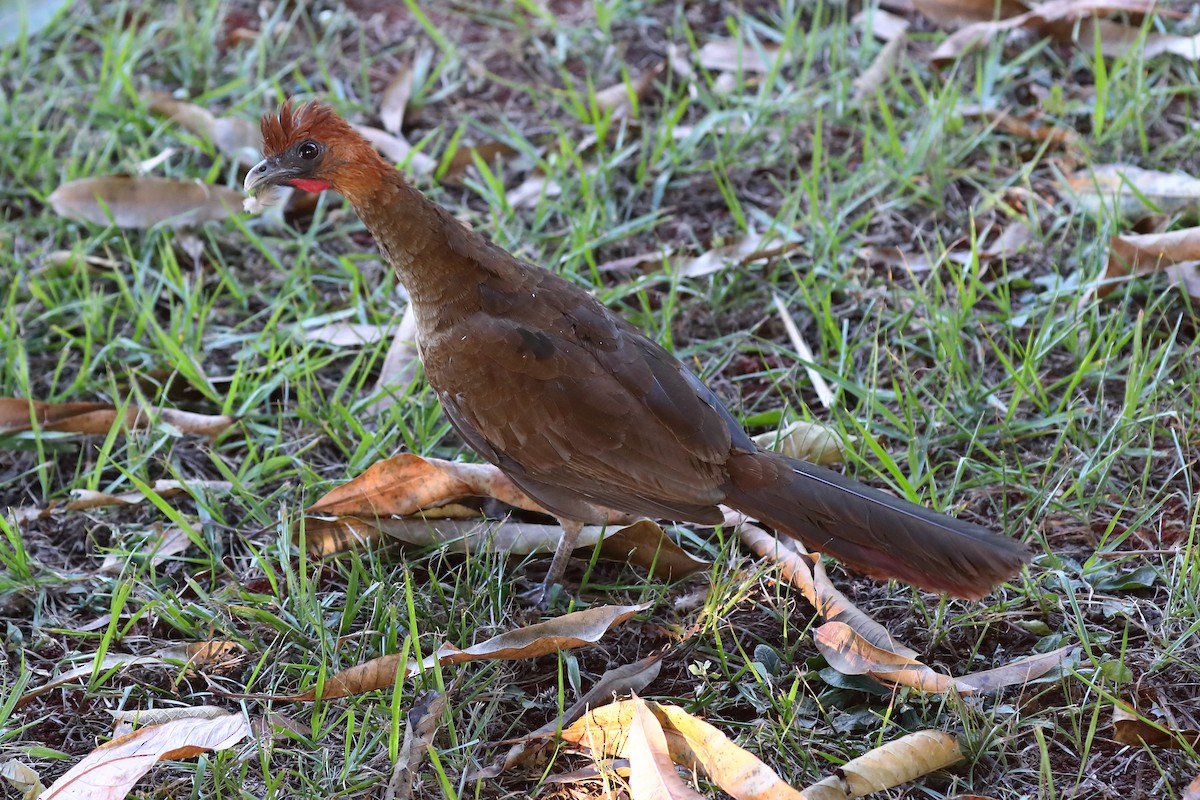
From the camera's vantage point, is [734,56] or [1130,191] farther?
[734,56]

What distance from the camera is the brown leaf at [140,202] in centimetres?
445

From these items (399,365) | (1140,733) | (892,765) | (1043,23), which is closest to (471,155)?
(399,365)

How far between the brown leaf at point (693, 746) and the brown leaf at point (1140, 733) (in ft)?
2.56

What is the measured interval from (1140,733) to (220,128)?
155 inches

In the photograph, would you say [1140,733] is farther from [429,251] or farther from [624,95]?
[624,95]

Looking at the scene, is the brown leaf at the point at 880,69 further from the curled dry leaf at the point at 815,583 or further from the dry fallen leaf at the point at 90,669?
the dry fallen leaf at the point at 90,669

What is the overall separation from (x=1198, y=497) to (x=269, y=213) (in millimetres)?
3326

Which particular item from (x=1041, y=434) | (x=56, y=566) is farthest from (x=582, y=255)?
(x=56, y=566)

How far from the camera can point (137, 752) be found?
8.79 ft

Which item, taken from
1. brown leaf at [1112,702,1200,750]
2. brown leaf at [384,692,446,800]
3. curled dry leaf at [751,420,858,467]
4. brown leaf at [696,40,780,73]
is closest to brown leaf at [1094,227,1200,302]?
curled dry leaf at [751,420,858,467]

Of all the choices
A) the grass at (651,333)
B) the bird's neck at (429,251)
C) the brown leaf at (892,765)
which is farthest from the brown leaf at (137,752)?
the brown leaf at (892,765)

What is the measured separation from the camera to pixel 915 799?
2.62 m

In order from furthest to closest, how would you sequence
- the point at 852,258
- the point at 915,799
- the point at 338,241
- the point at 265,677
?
the point at 338,241
the point at 852,258
the point at 265,677
the point at 915,799

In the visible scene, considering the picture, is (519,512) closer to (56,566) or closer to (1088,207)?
(56,566)
